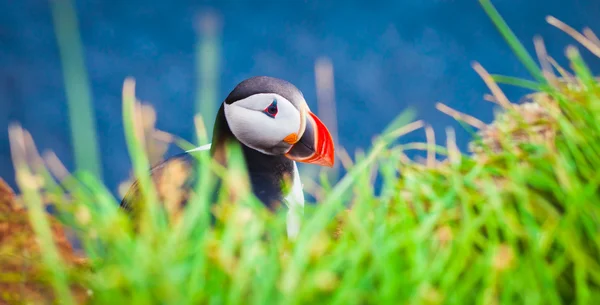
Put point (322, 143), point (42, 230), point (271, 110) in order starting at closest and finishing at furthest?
point (42, 230) → point (322, 143) → point (271, 110)

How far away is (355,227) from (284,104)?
1.85 m

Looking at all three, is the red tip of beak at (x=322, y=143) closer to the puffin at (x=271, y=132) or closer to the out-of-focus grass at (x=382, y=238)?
the puffin at (x=271, y=132)

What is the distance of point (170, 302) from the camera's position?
3.47 feet

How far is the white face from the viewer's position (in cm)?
305

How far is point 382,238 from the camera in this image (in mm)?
1272

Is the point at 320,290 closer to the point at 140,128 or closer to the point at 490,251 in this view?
the point at 490,251

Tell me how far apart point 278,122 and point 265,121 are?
6 centimetres

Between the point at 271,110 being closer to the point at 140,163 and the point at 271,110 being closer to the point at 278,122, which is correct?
the point at 278,122

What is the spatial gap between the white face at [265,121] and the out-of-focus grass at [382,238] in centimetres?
155

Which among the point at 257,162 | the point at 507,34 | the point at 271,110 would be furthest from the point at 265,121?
the point at 507,34

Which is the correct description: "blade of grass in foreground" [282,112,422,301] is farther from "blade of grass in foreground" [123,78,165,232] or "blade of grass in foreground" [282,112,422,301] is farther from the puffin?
the puffin

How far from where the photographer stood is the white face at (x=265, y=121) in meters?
3.05

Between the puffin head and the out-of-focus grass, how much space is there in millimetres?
1499

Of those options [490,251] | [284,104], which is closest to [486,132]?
[490,251]
